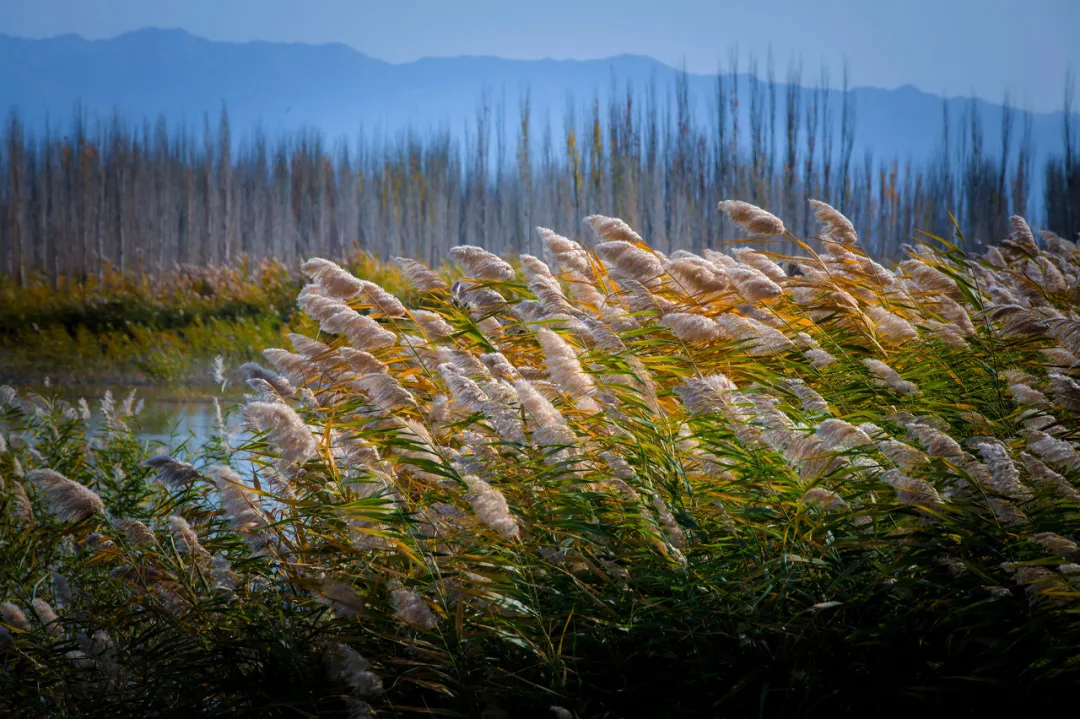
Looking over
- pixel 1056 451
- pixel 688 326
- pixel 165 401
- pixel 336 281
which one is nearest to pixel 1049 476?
pixel 1056 451

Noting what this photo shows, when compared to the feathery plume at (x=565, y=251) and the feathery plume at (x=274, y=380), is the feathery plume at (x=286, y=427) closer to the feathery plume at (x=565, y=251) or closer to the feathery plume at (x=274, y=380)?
the feathery plume at (x=274, y=380)

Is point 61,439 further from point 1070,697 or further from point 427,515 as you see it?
point 1070,697

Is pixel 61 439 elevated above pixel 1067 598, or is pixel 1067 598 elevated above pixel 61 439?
pixel 1067 598

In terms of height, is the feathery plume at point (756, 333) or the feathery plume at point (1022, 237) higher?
the feathery plume at point (1022, 237)

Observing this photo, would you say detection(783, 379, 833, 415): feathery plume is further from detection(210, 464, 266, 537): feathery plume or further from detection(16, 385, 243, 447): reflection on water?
detection(16, 385, 243, 447): reflection on water

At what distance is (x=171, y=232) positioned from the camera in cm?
1466

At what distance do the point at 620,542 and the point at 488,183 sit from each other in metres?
13.4

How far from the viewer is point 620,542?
6.66ft

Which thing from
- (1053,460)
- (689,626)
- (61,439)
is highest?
(1053,460)

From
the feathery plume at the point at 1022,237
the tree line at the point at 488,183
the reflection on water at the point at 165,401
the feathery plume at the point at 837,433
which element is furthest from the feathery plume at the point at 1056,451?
the tree line at the point at 488,183

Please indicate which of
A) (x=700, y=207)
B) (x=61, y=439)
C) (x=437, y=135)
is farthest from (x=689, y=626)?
(x=437, y=135)

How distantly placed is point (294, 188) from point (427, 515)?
48.8 feet

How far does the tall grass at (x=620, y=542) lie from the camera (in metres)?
1.79

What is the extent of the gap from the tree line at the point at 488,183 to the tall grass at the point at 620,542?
26.6 ft
